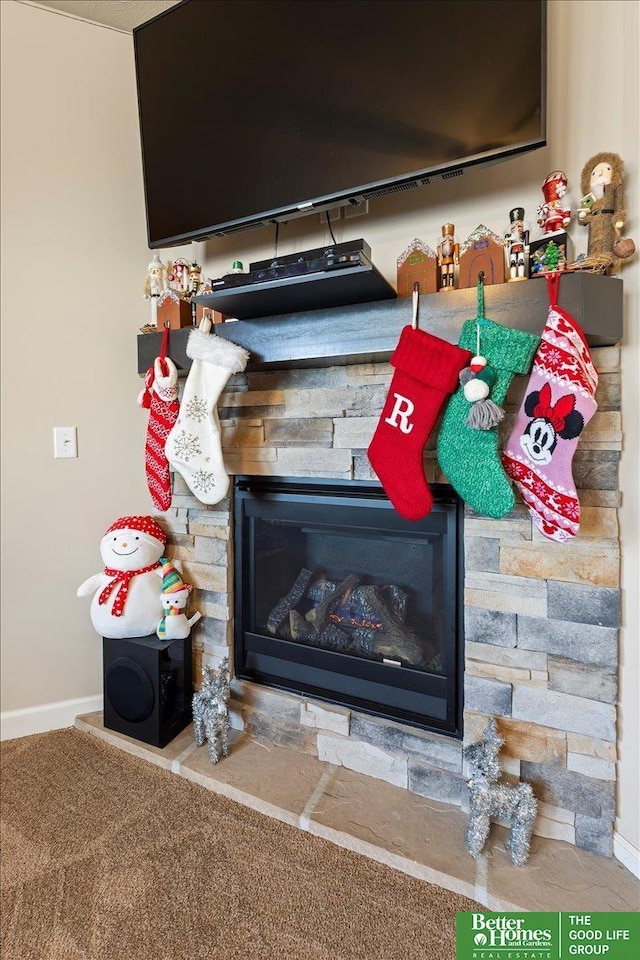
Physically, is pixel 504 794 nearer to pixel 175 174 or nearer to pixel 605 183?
pixel 605 183

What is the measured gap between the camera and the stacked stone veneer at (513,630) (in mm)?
1105

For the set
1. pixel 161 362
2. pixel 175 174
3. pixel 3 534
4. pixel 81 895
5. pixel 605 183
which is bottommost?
pixel 81 895

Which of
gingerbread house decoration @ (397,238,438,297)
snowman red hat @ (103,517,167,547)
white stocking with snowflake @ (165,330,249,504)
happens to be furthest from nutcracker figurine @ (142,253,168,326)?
gingerbread house decoration @ (397,238,438,297)

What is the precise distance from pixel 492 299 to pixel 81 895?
1634 mm

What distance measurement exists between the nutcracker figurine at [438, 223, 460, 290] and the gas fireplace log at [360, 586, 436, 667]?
88cm

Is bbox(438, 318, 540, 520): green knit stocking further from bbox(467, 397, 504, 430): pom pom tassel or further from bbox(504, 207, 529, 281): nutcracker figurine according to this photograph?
bbox(504, 207, 529, 281): nutcracker figurine

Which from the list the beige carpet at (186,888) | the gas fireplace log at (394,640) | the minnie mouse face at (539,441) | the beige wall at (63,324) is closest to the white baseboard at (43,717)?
the beige wall at (63,324)

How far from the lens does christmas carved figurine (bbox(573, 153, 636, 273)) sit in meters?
1.05

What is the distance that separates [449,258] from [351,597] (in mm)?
1000

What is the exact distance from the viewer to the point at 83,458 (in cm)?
174

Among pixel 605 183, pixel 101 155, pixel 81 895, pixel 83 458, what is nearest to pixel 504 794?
pixel 81 895

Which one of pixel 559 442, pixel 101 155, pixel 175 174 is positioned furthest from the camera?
pixel 101 155

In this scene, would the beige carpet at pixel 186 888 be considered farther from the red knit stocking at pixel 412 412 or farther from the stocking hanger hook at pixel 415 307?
the stocking hanger hook at pixel 415 307

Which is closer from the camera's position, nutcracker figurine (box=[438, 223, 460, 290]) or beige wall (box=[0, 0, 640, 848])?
nutcracker figurine (box=[438, 223, 460, 290])
